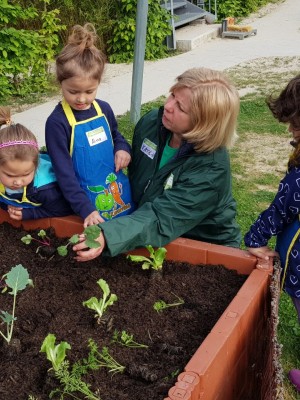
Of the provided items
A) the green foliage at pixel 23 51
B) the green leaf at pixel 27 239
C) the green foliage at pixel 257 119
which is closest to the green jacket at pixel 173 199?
the green leaf at pixel 27 239

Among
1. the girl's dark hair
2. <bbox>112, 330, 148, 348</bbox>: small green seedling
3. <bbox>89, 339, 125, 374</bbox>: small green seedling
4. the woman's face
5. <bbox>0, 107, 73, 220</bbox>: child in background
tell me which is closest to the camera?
<bbox>89, 339, 125, 374</bbox>: small green seedling

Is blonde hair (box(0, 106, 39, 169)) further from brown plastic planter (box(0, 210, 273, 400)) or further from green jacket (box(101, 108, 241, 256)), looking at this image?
green jacket (box(101, 108, 241, 256))

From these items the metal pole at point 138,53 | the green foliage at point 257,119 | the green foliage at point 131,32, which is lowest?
the green foliage at point 257,119

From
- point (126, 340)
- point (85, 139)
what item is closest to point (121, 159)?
point (85, 139)

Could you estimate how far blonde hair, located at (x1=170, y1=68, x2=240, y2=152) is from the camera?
95.3 inches

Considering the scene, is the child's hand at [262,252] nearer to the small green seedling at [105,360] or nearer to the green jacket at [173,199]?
the green jacket at [173,199]

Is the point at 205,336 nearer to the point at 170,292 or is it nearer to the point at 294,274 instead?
the point at 170,292

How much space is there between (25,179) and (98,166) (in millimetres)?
382

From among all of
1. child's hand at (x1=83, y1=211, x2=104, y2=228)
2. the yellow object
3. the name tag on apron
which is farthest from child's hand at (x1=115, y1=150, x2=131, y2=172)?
the yellow object

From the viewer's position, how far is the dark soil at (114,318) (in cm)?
188

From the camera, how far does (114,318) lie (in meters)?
2.19

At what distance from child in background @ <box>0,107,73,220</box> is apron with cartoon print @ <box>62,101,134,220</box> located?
0.16 meters

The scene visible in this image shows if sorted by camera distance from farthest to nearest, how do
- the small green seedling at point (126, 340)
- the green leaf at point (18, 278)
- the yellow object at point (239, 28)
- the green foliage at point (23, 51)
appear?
the yellow object at point (239, 28) → the green foliage at point (23, 51) → the green leaf at point (18, 278) → the small green seedling at point (126, 340)

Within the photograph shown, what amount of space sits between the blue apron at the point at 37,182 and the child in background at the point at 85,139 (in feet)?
0.37
